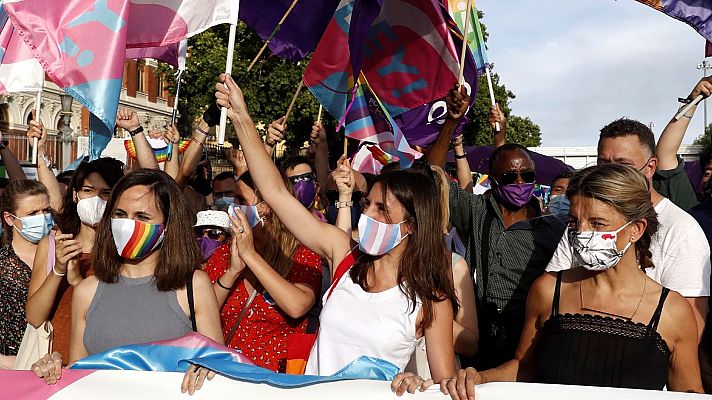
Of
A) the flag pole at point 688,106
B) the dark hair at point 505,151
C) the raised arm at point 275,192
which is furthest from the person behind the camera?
the dark hair at point 505,151

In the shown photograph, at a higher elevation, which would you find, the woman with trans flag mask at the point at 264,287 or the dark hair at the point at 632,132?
the dark hair at the point at 632,132

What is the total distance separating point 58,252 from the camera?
12.0 feet

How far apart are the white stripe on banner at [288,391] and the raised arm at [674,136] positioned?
2.00 meters

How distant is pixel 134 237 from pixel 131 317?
337 millimetres

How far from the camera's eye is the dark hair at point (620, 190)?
3211 mm

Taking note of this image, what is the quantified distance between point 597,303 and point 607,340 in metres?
0.17

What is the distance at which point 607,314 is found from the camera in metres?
3.14

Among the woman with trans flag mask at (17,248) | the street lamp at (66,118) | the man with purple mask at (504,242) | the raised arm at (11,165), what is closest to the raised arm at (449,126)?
the man with purple mask at (504,242)

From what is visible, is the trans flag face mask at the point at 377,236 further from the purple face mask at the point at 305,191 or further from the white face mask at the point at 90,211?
the purple face mask at the point at 305,191

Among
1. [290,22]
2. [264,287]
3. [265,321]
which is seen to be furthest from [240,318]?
[290,22]

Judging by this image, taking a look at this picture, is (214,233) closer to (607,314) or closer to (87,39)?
(87,39)

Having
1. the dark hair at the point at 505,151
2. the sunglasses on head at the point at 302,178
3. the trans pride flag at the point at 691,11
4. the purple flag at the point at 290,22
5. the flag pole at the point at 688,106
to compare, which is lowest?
the sunglasses on head at the point at 302,178

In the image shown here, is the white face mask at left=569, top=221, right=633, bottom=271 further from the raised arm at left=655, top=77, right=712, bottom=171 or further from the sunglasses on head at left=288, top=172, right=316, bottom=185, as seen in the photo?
the sunglasses on head at left=288, top=172, right=316, bottom=185

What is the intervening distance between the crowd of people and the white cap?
2.64ft
